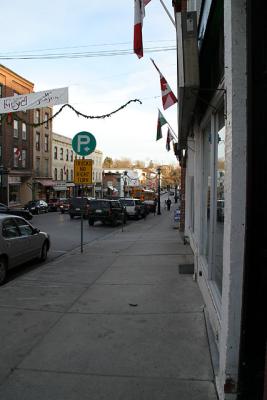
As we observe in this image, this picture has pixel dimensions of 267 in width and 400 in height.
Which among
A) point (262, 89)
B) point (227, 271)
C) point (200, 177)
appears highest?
point (262, 89)

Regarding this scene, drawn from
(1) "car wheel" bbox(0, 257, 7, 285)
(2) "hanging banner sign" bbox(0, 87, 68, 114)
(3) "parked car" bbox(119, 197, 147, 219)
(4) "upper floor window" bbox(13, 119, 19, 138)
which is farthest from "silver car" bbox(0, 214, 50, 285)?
(4) "upper floor window" bbox(13, 119, 19, 138)

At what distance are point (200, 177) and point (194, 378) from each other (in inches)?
165

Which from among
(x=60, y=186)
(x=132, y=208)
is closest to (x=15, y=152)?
(x=60, y=186)

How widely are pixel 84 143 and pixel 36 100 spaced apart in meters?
2.47

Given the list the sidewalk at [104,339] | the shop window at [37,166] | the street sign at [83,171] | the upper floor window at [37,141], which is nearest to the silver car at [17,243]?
the sidewalk at [104,339]

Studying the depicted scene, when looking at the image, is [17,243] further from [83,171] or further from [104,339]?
[104,339]

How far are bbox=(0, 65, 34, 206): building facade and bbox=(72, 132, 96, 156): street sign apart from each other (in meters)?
29.5

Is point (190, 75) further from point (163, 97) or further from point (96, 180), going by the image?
point (96, 180)

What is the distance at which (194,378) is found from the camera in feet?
12.5

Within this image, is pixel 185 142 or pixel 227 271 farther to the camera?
pixel 185 142

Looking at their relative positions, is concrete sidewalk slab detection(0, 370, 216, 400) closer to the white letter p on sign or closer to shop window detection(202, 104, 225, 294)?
shop window detection(202, 104, 225, 294)

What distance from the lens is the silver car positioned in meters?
8.97

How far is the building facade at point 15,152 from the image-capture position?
4212 cm

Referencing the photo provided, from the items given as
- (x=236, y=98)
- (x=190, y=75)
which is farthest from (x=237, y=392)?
(x=190, y=75)
